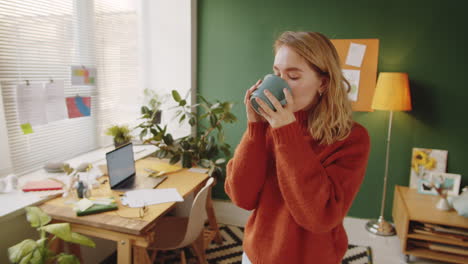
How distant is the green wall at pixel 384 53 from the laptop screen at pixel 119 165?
4.39ft

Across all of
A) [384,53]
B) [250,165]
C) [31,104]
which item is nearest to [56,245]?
[31,104]

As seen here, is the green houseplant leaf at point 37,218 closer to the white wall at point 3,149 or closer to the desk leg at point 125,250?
the desk leg at point 125,250

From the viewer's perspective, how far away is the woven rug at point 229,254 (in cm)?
237

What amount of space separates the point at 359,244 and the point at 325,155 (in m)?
2.08

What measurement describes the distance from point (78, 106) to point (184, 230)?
3.85 feet

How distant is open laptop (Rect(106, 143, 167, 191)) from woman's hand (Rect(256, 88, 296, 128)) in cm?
127

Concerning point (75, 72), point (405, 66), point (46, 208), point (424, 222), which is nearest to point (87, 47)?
point (75, 72)

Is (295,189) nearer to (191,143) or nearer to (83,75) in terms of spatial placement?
(191,143)

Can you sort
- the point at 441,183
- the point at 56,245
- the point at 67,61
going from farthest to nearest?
the point at 441,183 < the point at 67,61 < the point at 56,245

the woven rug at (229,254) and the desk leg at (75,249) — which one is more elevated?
the desk leg at (75,249)

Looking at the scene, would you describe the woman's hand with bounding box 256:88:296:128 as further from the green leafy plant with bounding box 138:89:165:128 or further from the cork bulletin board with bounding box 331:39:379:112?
the cork bulletin board with bounding box 331:39:379:112

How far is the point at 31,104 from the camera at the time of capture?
195 cm

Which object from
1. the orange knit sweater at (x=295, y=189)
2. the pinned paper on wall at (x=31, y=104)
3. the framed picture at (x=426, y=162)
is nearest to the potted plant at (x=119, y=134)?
the pinned paper on wall at (x=31, y=104)

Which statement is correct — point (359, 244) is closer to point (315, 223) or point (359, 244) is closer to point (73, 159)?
point (315, 223)
